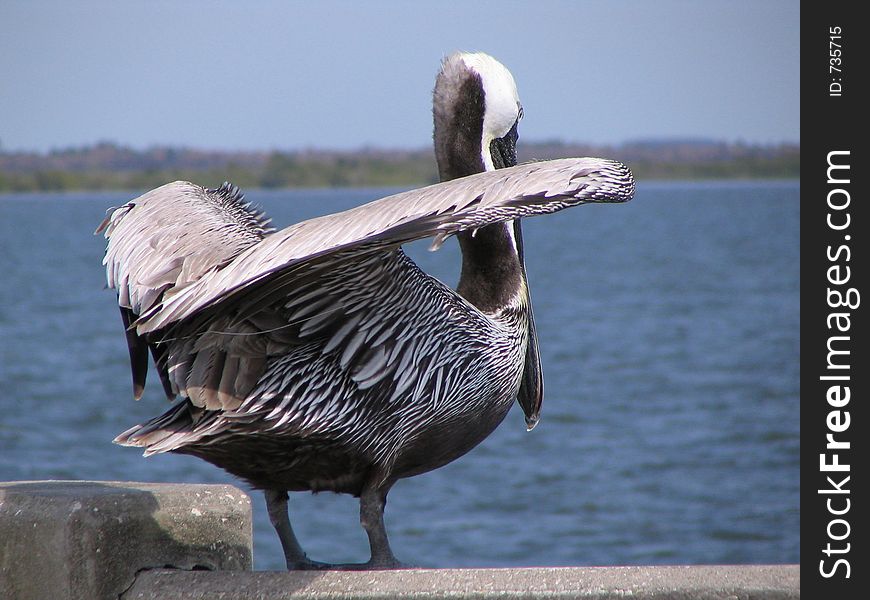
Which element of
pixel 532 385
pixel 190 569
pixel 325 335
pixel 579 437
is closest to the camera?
pixel 190 569

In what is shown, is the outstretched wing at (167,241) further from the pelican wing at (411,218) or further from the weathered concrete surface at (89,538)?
the weathered concrete surface at (89,538)

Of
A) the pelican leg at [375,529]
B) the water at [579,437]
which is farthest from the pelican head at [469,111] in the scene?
the water at [579,437]

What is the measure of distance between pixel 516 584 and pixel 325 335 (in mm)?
921

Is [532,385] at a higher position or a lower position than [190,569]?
higher

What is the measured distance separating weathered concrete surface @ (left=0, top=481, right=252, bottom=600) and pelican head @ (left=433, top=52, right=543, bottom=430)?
1.29 metres

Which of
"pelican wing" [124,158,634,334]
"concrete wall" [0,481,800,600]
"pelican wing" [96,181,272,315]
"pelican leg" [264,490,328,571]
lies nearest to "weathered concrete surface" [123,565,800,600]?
"concrete wall" [0,481,800,600]

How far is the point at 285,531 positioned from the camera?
11.3 feet

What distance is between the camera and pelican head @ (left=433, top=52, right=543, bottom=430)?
394 centimetres

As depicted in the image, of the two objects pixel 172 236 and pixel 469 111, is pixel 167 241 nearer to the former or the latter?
pixel 172 236

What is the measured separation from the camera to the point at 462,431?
351cm

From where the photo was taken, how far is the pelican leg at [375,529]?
10.9ft

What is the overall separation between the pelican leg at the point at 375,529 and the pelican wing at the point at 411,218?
0.73m

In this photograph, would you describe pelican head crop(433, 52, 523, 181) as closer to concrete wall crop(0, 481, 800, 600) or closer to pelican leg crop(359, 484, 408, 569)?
pelican leg crop(359, 484, 408, 569)

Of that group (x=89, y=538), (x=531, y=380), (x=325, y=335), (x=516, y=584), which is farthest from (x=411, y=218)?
(x=531, y=380)
